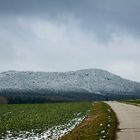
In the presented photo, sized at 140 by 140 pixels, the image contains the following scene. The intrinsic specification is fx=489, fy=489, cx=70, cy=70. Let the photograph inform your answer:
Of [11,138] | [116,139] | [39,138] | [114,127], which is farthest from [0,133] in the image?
[116,139]

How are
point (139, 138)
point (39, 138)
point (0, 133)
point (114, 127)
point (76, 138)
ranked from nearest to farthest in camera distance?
point (139, 138)
point (76, 138)
point (114, 127)
point (39, 138)
point (0, 133)

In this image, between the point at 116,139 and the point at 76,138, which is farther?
the point at 76,138

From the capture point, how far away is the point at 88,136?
26906 millimetres

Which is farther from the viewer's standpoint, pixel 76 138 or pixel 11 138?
pixel 11 138

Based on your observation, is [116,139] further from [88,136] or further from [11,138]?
[11,138]

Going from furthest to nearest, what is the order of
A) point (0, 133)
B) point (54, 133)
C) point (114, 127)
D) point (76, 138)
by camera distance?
point (0, 133), point (54, 133), point (114, 127), point (76, 138)

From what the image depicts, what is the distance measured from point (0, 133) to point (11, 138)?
14.4 ft

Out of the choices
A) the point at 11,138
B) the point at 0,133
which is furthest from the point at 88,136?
the point at 0,133

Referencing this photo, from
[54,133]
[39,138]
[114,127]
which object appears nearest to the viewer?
[114,127]

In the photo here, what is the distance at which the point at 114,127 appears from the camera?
30.3 metres

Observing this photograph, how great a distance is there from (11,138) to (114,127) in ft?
26.0

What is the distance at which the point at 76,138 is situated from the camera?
86.4ft

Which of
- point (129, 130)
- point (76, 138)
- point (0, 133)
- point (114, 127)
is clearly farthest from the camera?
point (0, 133)

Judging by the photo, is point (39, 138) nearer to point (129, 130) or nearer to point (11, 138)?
point (11, 138)
